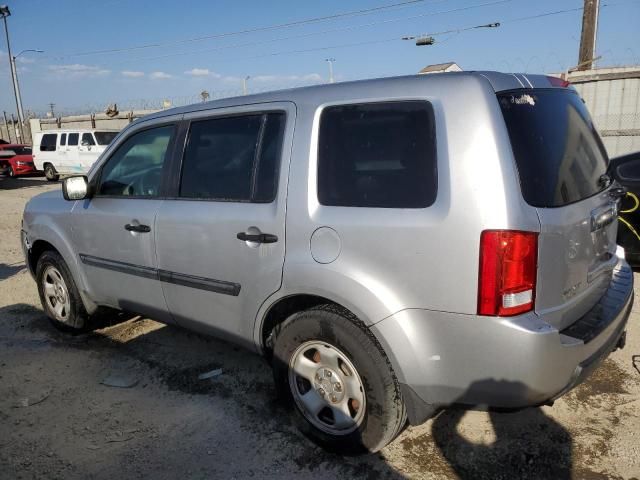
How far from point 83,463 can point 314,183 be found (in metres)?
1.91

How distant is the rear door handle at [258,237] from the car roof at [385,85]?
0.73 metres

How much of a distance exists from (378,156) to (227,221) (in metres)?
0.97

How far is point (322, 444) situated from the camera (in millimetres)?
2719

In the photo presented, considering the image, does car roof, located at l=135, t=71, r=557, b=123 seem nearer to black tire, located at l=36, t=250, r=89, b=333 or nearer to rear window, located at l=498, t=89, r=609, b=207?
rear window, located at l=498, t=89, r=609, b=207

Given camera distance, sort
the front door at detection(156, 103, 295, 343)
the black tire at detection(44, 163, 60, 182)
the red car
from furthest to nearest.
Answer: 1. the red car
2. the black tire at detection(44, 163, 60, 182)
3. the front door at detection(156, 103, 295, 343)

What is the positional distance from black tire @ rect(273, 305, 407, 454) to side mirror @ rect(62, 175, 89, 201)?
2080 mm

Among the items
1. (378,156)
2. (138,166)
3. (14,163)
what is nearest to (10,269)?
(138,166)

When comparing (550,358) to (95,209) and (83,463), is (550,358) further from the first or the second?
(95,209)

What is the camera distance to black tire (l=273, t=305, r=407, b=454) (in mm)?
2402

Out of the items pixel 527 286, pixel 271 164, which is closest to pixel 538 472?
pixel 527 286

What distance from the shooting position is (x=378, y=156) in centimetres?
240

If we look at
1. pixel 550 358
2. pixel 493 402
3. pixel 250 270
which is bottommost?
pixel 493 402

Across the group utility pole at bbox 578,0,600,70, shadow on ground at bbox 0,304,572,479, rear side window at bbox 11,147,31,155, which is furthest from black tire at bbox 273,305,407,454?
rear side window at bbox 11,147,31,155

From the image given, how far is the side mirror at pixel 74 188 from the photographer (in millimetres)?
3803
